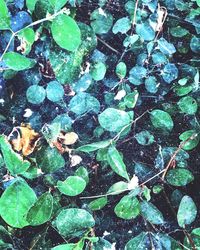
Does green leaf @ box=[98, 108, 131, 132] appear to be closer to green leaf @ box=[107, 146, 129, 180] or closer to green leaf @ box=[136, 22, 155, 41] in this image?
green leaf @ box=[107, 146, 129, 180]

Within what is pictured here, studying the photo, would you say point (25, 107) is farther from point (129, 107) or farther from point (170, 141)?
point (170, 141)

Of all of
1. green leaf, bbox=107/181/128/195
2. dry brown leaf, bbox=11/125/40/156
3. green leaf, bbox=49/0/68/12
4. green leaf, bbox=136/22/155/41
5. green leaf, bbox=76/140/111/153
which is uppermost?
green leaf, bbox=49/0/68/12

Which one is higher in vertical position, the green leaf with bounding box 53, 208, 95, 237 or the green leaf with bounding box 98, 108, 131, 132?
the green leaf with bounding box 98, 108, 131, 132

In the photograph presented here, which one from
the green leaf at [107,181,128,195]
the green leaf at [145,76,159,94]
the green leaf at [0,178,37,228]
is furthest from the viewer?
the green leaf at [145,76,159,94]

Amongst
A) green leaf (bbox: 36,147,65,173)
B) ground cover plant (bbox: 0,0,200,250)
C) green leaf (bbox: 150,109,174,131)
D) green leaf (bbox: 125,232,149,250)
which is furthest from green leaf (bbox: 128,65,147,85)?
green leaf (bbox: 125,232,149,250)

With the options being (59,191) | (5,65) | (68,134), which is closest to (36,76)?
(5,65)

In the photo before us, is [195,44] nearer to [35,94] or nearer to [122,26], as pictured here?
[122,26]

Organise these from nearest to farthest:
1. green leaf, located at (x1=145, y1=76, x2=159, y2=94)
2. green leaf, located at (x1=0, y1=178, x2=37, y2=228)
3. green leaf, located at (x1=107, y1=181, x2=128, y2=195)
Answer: green leaf, located at (x1=0, y1=178, x2=37, y2=228) < green leaf, located at (x1=107, y1=181, x2=128, y2=195) < green leaf, located at (x1=145, y1=76, x2=159, y2=94)

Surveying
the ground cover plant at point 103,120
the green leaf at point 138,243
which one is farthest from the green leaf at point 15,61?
the green leaf at point 138,243
